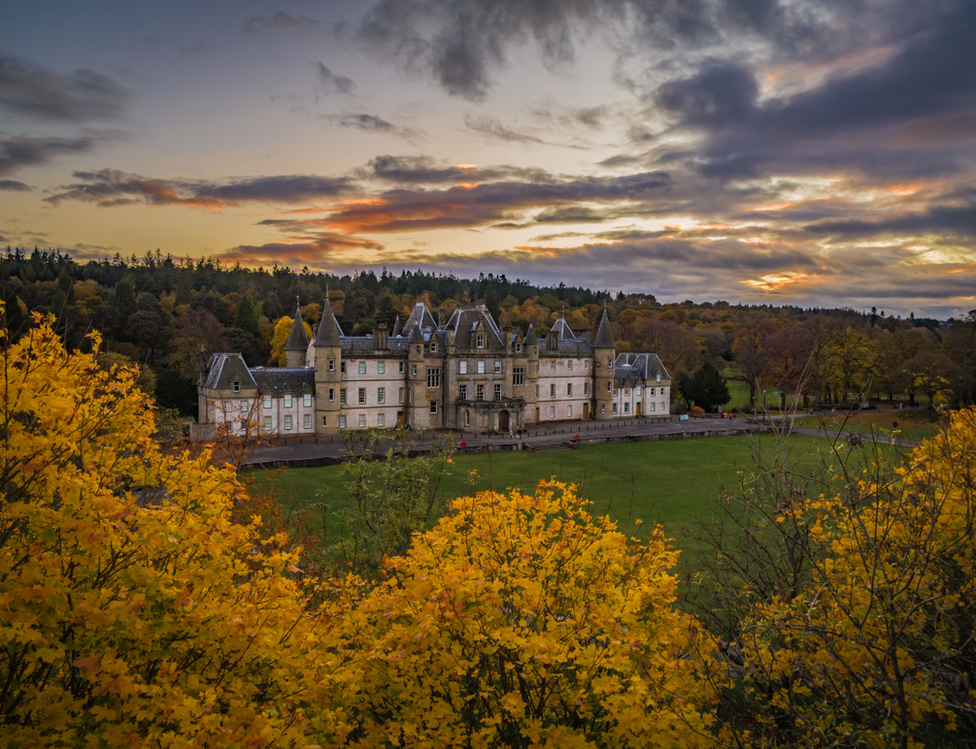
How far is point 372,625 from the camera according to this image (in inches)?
358

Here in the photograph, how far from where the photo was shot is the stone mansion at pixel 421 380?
179ft

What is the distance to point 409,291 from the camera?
14638cm

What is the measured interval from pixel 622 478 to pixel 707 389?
43.9 m

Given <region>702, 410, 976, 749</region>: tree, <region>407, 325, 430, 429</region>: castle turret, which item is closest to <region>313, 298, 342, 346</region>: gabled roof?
<region>407, 325, 430, 429</region>: castle turret

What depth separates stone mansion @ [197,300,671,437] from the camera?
5447cm

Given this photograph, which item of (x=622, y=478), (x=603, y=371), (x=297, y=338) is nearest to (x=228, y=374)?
(x=297, y=338)

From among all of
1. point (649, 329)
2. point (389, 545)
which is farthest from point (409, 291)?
point (389, 545)

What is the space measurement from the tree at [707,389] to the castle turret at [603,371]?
534 inches

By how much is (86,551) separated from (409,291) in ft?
468

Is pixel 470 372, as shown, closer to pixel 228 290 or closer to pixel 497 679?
pixel 497 679

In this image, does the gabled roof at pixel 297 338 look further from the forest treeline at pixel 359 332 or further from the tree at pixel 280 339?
the tree at pixel 280 339

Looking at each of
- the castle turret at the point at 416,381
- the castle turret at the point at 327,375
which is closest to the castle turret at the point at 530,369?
the castle turret at the point at 416,381

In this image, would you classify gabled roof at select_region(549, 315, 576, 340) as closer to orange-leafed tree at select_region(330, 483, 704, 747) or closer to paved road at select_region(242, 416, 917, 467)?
paved road at select_region(242, 416, 917, 467)

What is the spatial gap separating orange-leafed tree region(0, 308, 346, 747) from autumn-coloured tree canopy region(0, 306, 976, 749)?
4cm
